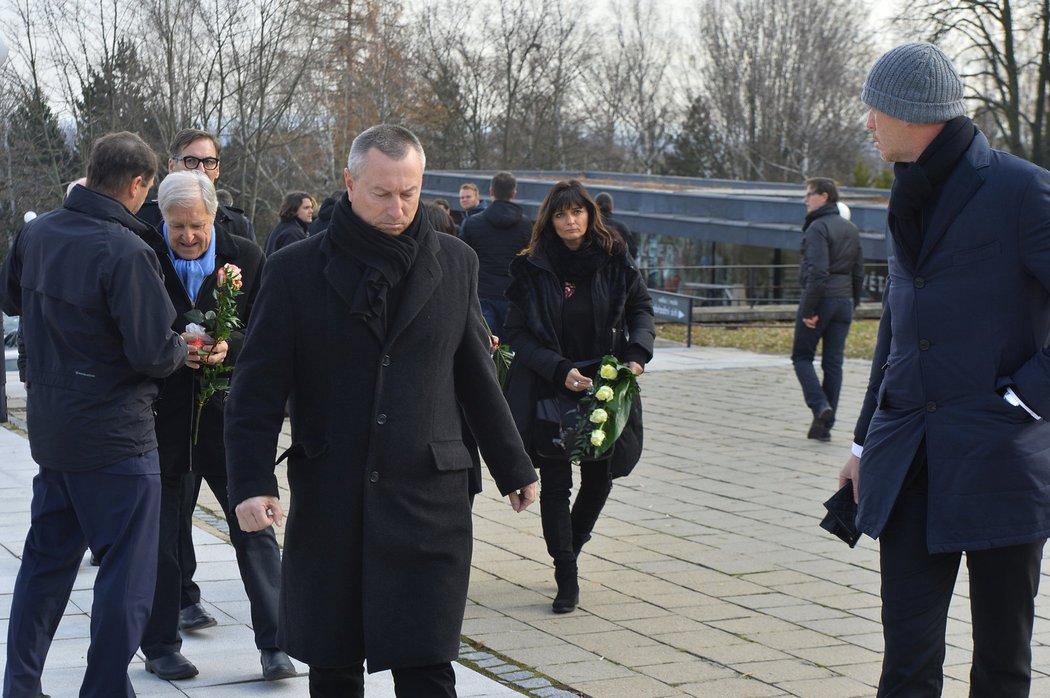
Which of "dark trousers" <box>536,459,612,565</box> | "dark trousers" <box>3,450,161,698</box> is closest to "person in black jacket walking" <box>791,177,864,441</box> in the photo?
"dark trousers" <box>536,459,612,565</box>

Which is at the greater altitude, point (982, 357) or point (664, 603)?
point (982, 357)

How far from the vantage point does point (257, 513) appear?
352 cm

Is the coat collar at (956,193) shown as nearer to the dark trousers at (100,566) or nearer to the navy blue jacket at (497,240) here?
the dark trousers at (100,566)

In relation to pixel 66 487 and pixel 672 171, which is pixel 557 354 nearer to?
pixel 66 487

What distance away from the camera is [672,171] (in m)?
59.9

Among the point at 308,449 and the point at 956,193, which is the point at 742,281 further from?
the point at 308,449

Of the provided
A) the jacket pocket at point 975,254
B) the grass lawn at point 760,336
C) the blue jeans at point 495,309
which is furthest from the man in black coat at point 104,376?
the grass lawn at point 760,336

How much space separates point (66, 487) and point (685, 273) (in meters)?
28.7

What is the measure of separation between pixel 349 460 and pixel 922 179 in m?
1.62

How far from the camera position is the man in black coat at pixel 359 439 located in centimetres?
353

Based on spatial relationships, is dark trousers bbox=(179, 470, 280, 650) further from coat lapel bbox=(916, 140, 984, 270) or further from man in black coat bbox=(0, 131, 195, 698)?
coat lapel bbox=(916, 140, 984, 270)

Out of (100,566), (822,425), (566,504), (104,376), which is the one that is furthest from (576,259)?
(822,425)

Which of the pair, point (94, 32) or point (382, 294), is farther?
point (94, 32)

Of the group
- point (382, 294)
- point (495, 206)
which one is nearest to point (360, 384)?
point (382, 294)
